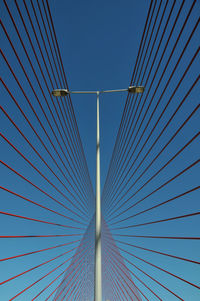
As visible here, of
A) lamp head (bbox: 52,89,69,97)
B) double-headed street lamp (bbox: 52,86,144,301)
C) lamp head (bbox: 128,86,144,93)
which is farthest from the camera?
lamp head (bbox: 52,89,69,97)

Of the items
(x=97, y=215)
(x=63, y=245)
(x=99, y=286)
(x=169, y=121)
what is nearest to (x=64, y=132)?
(x=97, y=215)

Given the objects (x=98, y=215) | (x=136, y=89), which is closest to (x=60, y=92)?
(x=136, y=89)

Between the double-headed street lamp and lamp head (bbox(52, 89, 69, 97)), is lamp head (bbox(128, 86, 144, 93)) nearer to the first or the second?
the double-headed street lamp

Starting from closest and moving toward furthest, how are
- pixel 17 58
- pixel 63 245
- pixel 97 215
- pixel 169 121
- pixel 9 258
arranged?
1. pixel 9 258
2. pixel 17 58
3. pixel 169 121
4. pixel 63 245
5. pixel 97 215

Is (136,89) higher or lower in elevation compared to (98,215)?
higher

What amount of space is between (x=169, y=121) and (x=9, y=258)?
223cm

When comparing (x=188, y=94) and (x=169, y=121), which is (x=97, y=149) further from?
(x=188, y=94)

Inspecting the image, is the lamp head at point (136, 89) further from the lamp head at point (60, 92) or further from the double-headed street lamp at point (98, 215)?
the lamp head at point (60, 92)

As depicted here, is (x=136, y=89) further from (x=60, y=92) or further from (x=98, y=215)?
(x=98, y=215)

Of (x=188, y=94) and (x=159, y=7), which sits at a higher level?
(x=159, y=7)

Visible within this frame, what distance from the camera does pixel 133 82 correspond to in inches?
192

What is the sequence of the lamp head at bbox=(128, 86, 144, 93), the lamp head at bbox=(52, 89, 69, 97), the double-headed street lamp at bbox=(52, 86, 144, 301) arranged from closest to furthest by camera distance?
the double-headed street lamp at bbox=(52, 86, 144, 301)
the lamp head at bbox=(128, 86, 144, 93)
the lamp head at bbox=(52, 89, 69, 97)

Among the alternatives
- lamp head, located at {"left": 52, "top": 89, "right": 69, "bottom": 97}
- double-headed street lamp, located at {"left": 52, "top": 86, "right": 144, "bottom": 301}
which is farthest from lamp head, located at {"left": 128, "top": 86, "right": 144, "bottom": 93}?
lamp head, located at {"left": 52, "top": 89, "right": 69, "bottom": 97}

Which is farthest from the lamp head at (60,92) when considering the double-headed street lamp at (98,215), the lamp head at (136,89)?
the lamp head at (136,89)
